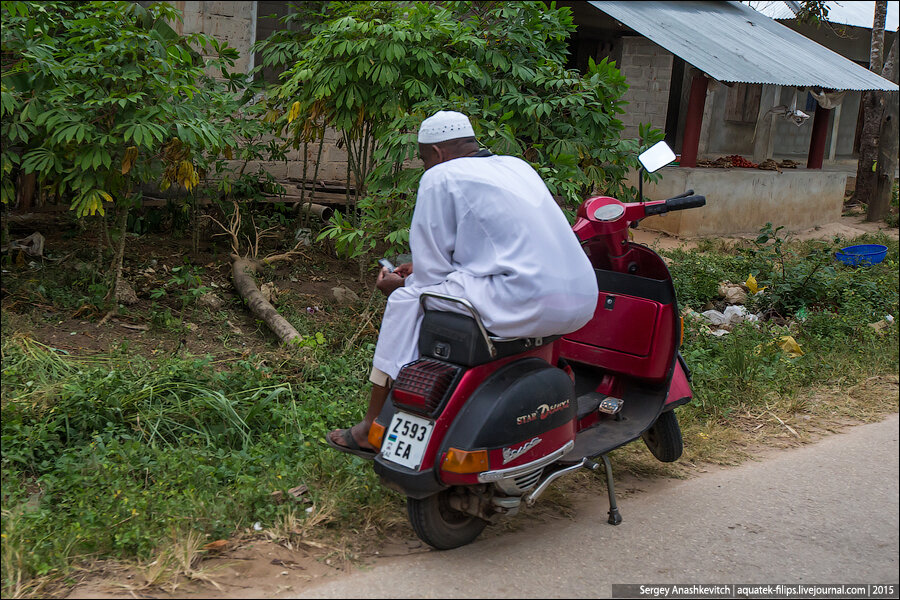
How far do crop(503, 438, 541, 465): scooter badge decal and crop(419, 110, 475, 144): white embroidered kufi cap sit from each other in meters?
1.24

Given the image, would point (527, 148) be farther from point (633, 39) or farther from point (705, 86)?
point (633, 39)

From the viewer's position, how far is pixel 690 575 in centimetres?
331

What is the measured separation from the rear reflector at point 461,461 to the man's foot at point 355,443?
46 cm

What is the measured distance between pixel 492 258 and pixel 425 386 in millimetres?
546

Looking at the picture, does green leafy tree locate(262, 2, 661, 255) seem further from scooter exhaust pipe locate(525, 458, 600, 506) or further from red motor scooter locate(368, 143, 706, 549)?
scooter exhaust pipe locate(525, 458, 600, 506)

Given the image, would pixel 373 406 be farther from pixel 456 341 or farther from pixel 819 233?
pixel 819 233

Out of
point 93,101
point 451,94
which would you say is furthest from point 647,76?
point 93,101

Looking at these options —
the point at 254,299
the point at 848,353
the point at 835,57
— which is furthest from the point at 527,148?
the point at 835,57

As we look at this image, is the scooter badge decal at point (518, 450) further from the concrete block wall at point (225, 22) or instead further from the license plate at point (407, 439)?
the concrete block wall at point (225, 22)

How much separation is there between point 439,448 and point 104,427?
1.93 meters

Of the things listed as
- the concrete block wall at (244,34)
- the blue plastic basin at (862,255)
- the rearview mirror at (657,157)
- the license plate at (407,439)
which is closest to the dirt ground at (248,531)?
the license plate at (407,439)

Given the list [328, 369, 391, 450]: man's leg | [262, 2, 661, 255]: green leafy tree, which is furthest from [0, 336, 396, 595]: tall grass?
[262, 2, 661, 255]: green leafy tree

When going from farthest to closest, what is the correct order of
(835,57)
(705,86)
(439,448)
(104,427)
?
(835,57), (705,86), (104,427), (439,448)

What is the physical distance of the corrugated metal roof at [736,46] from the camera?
9.86 metres
